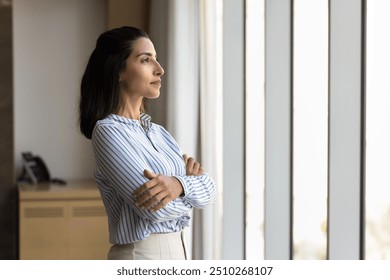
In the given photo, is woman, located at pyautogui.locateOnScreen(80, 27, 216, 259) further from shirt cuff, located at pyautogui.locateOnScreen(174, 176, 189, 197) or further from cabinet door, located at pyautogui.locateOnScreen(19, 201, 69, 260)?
cabinet door, located at pyautogui.locateOnScreen(19, 201, 69, 260)

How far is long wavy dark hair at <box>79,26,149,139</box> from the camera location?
6.66ft

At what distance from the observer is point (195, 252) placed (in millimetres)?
4531

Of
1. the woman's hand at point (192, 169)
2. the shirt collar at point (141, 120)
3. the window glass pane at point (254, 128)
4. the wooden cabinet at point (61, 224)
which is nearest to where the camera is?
the shirt collar at point (141, 120)

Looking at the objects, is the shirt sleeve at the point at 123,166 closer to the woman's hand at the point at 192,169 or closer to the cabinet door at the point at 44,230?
the woman's hand at the point at 192,169

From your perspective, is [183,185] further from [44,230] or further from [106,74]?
[44,230]

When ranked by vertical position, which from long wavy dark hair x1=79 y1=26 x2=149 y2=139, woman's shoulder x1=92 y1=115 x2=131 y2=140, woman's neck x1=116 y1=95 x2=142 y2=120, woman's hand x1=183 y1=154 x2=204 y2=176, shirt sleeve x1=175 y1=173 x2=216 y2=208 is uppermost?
long wavy dark hair x1=79 y1=26 x2=149 y2=139

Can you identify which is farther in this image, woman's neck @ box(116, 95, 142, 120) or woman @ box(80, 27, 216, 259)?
woman's neck @ box(116, 95, 142, 120)

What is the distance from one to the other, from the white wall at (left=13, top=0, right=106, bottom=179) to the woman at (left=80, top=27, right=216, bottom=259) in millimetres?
3827

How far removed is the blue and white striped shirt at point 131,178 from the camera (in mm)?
1928

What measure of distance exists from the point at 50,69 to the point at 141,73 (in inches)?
157
